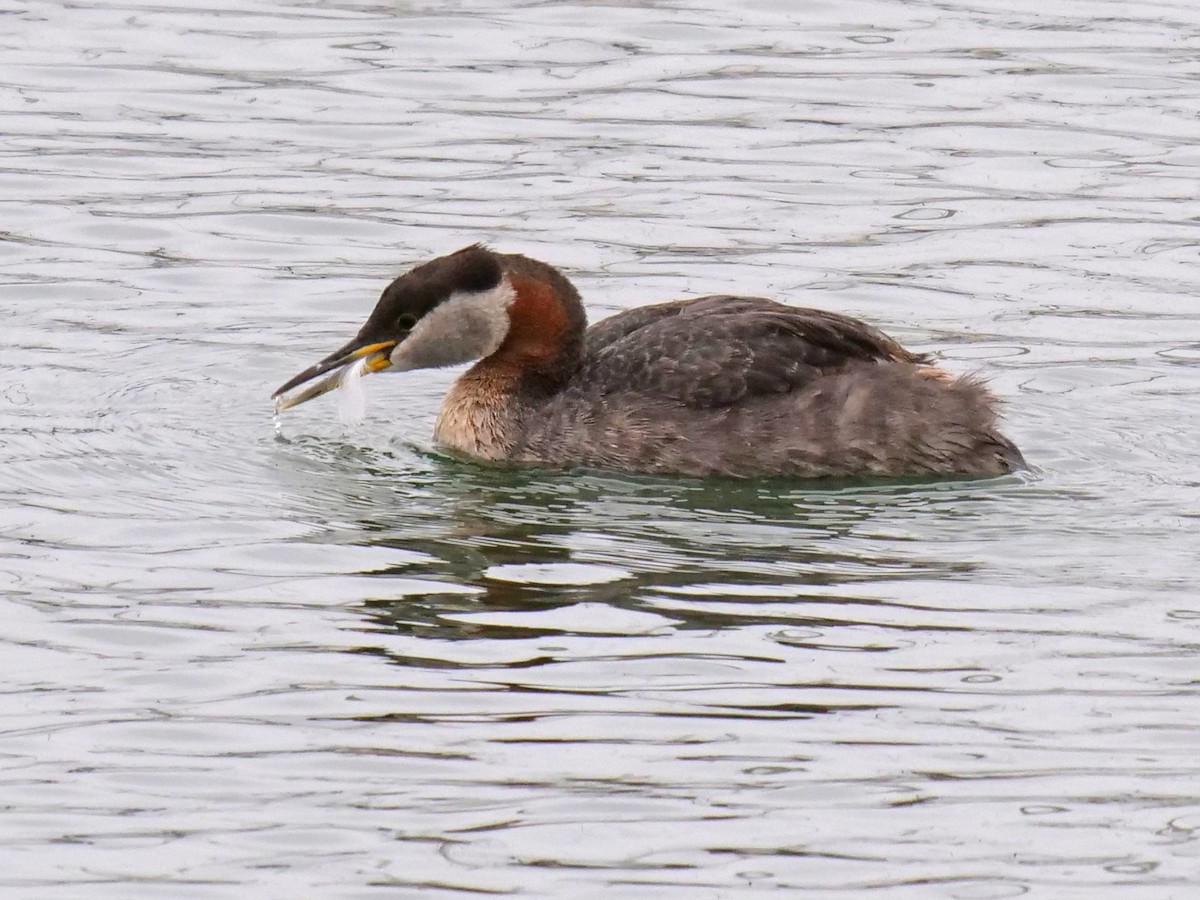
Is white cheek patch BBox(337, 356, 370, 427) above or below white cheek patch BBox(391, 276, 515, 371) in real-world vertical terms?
below

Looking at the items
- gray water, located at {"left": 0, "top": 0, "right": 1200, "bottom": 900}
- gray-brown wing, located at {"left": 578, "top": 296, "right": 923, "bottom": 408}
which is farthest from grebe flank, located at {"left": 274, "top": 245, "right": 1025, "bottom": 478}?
gray water, located at {"left": 0, "top": 0, "right": 1200, "bottom": 900}

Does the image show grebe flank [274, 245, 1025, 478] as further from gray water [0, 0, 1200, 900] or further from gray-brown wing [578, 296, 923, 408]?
gray water [0, 0, 1200, 900]

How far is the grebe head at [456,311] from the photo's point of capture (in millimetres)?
11312

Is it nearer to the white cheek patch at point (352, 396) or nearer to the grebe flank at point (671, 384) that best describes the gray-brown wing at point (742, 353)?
the grebe flank at point (671, 384)

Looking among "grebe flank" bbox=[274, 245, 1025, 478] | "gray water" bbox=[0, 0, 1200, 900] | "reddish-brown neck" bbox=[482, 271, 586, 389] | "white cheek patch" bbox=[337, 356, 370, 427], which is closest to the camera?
"gray water" bbox=[0, 0, 1200, 900]

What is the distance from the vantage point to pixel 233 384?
12141mm

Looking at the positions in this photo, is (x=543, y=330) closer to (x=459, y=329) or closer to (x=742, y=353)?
(x=459, y=329)

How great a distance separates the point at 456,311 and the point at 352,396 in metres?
0.61

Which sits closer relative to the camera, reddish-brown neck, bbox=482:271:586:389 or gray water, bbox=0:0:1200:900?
gray water, bbox=0:0:1200:900

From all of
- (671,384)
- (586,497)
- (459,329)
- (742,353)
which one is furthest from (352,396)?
(742,353)

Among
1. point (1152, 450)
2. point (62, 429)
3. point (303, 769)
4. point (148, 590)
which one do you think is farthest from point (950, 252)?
point (303, 769)

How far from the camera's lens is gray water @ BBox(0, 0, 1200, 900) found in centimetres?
706

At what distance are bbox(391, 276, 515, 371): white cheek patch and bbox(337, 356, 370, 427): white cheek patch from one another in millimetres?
189

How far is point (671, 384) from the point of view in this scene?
11.0 metres
